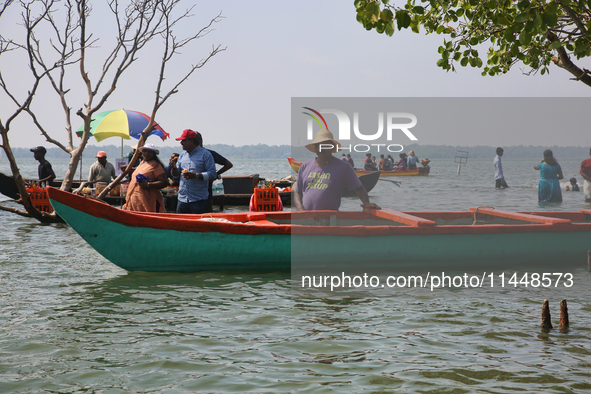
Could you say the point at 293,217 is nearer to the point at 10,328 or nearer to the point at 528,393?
the point at 10,328

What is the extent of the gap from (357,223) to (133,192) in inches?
137

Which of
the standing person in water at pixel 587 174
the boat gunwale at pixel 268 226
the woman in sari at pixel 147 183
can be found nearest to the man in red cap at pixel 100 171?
the woman in sari at pixel 147 183

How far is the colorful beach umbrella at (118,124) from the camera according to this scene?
14375 millimetres

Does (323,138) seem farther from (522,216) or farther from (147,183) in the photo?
(522,216)

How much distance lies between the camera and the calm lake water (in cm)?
402

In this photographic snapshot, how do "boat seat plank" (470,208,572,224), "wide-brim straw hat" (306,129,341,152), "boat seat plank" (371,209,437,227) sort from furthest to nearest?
"boat seat plank" (470,208,572,224) → "wide-brim straw hat" (306,129,341,152) → "boat seat plank" (371,209,437,227)

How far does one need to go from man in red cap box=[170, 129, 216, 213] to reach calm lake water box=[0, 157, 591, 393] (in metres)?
1.13

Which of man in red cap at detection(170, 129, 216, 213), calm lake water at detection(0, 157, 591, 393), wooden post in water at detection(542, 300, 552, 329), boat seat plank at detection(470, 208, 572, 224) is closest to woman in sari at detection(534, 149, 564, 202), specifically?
boat seat plank at detection(470, 208, 572, 224)

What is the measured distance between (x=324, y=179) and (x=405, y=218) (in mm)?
1254

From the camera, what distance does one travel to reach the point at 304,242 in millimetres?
7258

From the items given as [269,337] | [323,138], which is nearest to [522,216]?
[323,138]

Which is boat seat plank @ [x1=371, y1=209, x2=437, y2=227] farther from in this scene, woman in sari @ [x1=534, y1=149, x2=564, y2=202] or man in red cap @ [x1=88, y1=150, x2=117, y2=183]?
woman in sari @ [x1=534, y1=149, x2=564, y2=202]

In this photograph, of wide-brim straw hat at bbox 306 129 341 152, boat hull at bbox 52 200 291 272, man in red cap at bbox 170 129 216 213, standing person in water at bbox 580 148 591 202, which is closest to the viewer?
boat hull at bbox 52 200 291 272

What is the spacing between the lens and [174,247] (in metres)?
7.16
